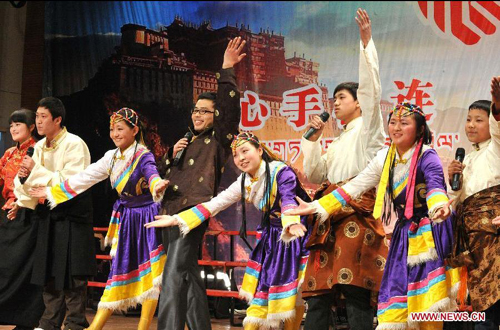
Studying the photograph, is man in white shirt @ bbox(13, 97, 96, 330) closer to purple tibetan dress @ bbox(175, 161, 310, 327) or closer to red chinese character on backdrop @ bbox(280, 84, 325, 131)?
purple tibetan dress @ bbox(175, 161, 310, 327)

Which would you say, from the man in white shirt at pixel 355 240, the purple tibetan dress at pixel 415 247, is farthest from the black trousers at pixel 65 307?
the purple tibetan dress at pixel 415 247

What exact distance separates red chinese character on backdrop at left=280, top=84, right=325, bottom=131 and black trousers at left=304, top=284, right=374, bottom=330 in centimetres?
268

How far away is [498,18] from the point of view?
4.67 m

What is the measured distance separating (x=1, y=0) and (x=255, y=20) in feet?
9.05

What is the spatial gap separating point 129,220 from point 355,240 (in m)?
1.43

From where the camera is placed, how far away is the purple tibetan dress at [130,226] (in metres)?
3.66

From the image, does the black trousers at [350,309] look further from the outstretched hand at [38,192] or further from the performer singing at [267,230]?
the outstretched hand at [38,192]

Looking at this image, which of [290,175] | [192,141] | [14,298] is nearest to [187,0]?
[290,175]

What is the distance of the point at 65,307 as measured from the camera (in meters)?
3.87

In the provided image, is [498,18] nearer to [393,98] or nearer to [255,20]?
[393,98]

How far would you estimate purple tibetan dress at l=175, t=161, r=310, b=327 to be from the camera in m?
3.06

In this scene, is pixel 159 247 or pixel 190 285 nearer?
pixel 190 285

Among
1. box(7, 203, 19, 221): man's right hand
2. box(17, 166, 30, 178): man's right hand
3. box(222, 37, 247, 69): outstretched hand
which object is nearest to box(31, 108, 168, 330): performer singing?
box(17, 166, 30, 178): man's right hand

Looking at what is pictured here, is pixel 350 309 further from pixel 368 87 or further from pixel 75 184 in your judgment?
pixel 75 184
